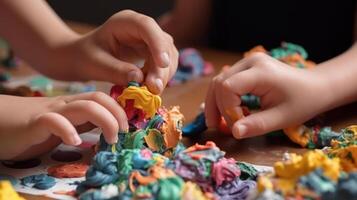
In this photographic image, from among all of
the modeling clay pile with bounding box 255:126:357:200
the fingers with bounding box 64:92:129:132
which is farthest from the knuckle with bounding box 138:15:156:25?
the modeling clay pile with bounding box 255:126:357:200

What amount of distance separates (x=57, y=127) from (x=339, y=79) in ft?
1.04

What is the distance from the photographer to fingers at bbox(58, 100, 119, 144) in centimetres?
55

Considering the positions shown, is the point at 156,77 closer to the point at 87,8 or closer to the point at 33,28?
the point at 33,28

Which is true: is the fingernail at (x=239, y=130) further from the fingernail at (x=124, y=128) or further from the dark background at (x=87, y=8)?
the dark background at (x=87, y=8)

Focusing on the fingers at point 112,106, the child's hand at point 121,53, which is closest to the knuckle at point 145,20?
the child's hand at point 121,53

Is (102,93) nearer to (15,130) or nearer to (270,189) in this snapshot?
(15,130)

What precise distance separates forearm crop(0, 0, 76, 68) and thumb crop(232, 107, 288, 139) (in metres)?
0.25

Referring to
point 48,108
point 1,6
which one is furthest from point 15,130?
point 1,6

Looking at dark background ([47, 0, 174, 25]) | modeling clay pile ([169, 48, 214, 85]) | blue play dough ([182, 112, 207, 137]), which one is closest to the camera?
blue play dough ([182, 112, 207, 137])

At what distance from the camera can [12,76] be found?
93cm

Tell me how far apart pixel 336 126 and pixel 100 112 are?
0.93ft

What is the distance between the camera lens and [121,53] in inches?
28.1

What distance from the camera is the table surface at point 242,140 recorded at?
0.64m

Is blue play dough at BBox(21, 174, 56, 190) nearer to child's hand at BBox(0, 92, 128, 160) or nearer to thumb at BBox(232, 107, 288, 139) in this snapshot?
child's hand at BBox(0, 92, 128, 160)
